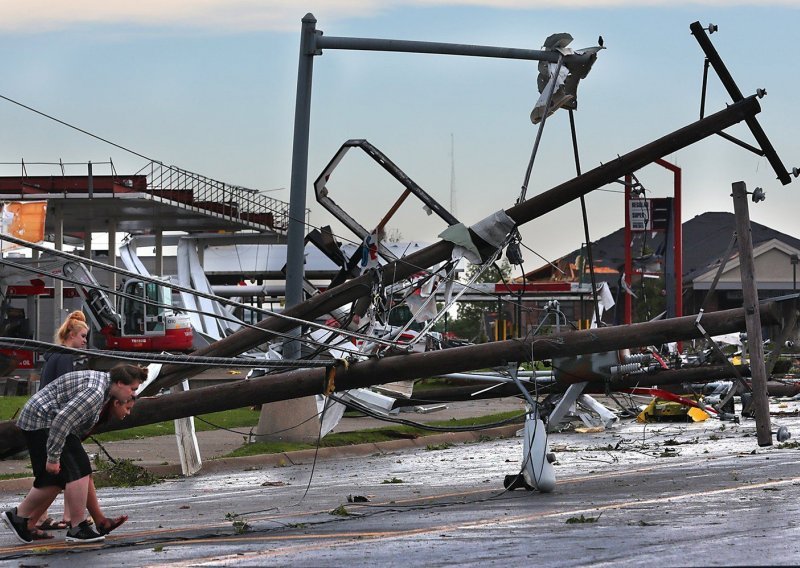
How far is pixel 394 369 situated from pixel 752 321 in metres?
4.65

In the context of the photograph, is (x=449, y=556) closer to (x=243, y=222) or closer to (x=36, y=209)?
(x=36, y=209)

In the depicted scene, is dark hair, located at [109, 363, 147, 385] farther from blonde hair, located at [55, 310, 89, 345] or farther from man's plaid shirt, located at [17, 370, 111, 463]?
blonde hair, located at [55, 310, 89, 345]

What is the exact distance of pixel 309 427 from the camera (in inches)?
765

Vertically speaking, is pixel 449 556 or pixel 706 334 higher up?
pixel 706 334

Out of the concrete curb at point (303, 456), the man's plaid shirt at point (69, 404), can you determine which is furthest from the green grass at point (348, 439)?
the man's plaid shirt at point (69, 404)

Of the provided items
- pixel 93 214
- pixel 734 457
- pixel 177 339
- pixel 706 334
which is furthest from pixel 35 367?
pixel 706 334

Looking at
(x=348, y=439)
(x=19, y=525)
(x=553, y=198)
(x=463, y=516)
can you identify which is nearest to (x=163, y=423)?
(x=348, y=439)

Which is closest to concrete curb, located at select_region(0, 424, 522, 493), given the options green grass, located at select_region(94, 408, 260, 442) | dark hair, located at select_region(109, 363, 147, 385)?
green grass, located at select_region(94, 408, 260, 442)

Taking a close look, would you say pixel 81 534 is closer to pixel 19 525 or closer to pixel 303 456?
pixel 19 525

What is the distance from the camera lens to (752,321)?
47.9 feet

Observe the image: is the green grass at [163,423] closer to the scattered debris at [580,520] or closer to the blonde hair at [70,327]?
the blonde hair at [70,327]

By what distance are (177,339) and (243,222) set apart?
14.1 metres

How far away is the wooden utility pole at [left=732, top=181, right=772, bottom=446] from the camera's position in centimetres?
1468

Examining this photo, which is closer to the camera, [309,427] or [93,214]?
[309,427]
